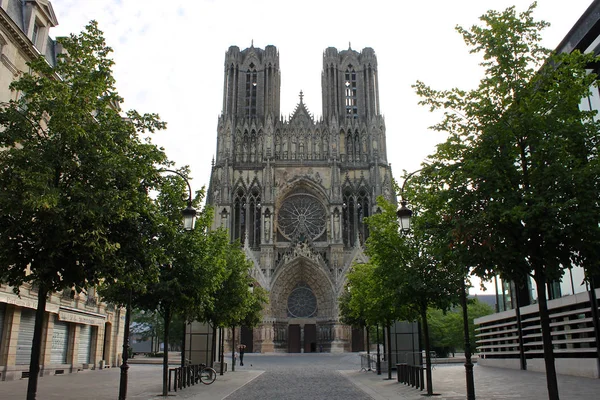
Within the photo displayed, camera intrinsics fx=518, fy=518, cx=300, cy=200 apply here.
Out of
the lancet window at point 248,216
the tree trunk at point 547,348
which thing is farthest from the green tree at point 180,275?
the lancet window at point 248,216

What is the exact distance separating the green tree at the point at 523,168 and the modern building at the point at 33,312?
39.1 feet

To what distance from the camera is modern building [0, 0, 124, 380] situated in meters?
18.9

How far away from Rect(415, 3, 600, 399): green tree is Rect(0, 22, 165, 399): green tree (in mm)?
6350

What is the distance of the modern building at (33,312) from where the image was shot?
18906 millimetres

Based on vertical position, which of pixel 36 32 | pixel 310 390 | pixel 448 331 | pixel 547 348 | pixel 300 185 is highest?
pixel 300 185

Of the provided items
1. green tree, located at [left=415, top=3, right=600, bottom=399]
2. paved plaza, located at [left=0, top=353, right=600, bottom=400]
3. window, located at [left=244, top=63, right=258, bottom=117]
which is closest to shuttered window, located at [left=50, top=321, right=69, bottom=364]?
paved plaza, located at [left=0, top=353, right=600, bottom=400]

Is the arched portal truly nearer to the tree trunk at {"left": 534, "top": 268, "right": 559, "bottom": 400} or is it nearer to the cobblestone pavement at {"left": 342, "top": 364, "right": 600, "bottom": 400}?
the cobblestone pavement at {"left": 342, "top": 364, "right": 600, "bottom": 400}

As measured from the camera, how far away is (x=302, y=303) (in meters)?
52.6

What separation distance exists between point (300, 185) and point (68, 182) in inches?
1824

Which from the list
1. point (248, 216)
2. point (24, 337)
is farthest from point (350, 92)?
point (24, 337)

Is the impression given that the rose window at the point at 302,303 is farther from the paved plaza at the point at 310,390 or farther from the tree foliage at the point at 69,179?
the tree foliage at the point at 69,179

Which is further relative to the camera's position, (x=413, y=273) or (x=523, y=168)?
(x=413, y=273)

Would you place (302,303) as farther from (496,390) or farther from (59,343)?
(496,390)

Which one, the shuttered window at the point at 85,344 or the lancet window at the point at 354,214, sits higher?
the lancet window at the point at 354,214
